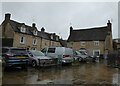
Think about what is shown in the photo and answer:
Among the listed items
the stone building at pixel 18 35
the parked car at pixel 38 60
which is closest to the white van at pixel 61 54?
the parked car at pixel 38 60

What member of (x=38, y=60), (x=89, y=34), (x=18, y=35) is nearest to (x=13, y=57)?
(x=38, y=60)

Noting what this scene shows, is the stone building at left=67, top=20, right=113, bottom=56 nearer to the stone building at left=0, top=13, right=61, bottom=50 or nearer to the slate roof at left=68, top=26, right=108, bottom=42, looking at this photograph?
the slate roof at left=68, top=26, right=108, bottom=42

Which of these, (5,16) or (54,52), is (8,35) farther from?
(54,52)

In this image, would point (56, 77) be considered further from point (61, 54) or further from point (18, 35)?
point (18, 35)

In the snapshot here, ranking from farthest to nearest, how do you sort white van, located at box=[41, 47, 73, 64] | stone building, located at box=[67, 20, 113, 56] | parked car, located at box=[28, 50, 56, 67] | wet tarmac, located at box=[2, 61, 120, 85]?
stone building, located at box=[67, 20, 113, 56]
white van, located at box=[41, 47, 73, 64]
parked car, located at box=[28, 50, 56, 67]
wet tarmac, located at box=[2, 61, 120, 85]

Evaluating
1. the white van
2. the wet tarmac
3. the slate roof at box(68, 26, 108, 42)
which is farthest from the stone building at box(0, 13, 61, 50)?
the wet tarmac

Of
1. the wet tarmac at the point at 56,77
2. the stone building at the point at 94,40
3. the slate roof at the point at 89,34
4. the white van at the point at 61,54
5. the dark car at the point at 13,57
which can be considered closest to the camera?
the wet tarmac at the point at 56,77

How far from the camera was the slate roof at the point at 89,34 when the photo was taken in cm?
4907

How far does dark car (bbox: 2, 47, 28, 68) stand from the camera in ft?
42.4

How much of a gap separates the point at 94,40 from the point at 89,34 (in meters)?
3.09

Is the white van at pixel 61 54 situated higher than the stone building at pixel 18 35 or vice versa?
the stone building at pixel 18 35

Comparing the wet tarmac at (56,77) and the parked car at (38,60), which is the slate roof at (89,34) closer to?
the parked car at (38,60)

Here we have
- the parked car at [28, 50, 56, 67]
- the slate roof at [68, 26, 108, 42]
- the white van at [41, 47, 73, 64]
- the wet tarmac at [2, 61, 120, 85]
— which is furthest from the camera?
the slate roof at [68, 26, 108, 42]

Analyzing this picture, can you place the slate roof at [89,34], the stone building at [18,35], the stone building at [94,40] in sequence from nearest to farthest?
1. the stone building at [18,35]
2. the stone building at [94,40]
3. the slate roof at [89,34]
